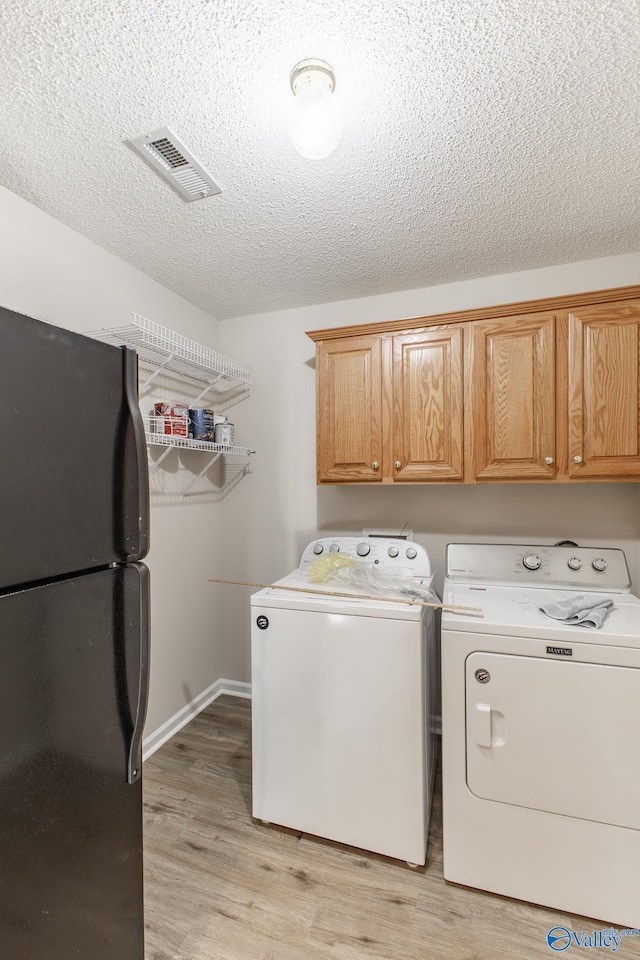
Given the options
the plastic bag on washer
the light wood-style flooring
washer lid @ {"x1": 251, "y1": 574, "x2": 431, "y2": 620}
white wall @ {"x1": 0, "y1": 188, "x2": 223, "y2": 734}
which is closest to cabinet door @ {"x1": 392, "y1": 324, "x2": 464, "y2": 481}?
the plastic bag on washer

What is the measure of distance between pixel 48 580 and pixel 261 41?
1285 mm

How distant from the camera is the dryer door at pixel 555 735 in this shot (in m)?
1.35

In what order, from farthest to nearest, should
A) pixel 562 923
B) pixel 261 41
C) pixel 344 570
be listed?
1. pixel 344 570
2. pixel 562 923
3. pixel 261 41

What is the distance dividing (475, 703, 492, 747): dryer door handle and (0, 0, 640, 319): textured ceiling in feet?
5.78

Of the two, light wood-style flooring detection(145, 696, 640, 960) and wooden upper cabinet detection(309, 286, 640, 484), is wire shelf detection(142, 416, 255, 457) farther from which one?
light wood-style flooring detection(145, 696, 640, 960)

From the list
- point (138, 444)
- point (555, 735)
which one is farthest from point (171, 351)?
point (555, 735)

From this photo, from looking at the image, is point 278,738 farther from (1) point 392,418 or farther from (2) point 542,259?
(2) point 542,259

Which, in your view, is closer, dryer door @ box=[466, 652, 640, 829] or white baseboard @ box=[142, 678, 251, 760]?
dryer door @ box=[466, 652, 640, 829]

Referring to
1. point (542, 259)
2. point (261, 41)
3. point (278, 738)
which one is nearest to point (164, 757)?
point (278, 738)

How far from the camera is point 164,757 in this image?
2197 millimetres

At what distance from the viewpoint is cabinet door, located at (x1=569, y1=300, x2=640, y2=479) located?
1766mm

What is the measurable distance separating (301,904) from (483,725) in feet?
2.69

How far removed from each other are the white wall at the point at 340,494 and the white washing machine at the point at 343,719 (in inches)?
30.1

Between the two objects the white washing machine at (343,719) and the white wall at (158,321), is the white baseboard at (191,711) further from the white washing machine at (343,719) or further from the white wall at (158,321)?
the white washing machine at (343,719)
